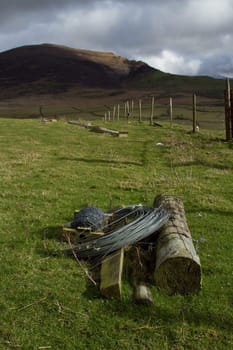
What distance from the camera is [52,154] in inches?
704

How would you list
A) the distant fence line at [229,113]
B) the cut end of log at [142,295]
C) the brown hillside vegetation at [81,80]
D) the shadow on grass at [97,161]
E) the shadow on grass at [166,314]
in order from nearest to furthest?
1. the shadow on grass at [166,314]
2. the cut end of log at [142,295]
3. the shadow on grass at [97,161]
4. the distant fence line at [229,113]
5. the brown hillside vegetation at [81,80]

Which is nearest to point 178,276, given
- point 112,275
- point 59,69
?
point 112,275

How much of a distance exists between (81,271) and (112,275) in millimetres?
665

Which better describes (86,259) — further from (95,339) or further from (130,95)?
(130,95)

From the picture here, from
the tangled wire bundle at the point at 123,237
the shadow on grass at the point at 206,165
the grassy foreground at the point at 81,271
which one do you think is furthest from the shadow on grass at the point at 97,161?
the tangled wire bundle at the point at 123,237

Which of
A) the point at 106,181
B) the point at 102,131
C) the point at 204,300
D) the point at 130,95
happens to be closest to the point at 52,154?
the point at 106,181

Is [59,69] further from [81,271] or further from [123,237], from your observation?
[81,271]

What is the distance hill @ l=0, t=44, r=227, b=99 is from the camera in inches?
5782

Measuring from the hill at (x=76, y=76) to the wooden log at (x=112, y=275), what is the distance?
127888 mm

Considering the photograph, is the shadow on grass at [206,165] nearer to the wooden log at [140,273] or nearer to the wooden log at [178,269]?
the wooden log at [140,273]

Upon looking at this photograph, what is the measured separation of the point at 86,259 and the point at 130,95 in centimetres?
12177

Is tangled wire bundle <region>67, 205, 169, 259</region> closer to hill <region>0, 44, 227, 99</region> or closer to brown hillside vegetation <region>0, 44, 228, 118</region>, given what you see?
brown hillside vegetation <region>0, 44, 228, 118</region>

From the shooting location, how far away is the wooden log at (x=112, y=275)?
5.65m

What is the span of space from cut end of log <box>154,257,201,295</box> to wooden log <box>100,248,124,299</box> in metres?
0.52
